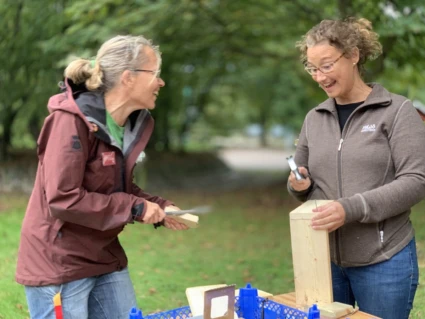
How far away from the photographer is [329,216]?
2.54 metres

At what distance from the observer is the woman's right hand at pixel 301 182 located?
2.84m

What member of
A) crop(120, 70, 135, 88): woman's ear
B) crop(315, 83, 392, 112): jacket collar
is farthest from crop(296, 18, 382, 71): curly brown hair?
crop(120, 70, 135, 88): woman's ear

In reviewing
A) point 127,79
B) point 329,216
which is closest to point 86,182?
point 127,79

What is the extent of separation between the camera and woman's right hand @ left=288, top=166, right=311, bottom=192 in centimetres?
284

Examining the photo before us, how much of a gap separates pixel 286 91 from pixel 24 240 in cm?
1885

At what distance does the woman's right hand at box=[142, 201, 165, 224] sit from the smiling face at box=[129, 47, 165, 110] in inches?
18.1

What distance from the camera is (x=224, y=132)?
2938 cm

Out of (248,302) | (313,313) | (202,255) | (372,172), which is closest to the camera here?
(313,313)

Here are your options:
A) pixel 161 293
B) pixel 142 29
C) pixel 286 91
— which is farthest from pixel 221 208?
pixel 286 91

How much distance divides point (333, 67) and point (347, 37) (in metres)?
0.15

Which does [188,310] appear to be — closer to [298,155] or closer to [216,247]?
[298,155]

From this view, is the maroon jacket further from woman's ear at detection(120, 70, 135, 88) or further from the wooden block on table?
the wooden block on table

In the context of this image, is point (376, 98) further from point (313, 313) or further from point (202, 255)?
point (202, 255)

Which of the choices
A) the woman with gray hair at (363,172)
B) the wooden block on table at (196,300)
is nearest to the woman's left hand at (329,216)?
the woman with gray hair at (363,172)
